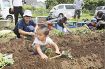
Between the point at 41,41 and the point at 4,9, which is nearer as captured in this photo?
the point at 41,41

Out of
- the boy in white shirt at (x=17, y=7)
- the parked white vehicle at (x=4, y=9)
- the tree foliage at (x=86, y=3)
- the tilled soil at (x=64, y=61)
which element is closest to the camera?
the tilled soil at (x=64, y=61)

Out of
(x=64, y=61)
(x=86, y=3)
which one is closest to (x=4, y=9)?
(x=86, y=3)

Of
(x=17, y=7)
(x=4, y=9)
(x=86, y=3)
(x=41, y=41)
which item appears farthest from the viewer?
(x=86, y=3)

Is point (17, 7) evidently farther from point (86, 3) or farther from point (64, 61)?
point (86, 3)

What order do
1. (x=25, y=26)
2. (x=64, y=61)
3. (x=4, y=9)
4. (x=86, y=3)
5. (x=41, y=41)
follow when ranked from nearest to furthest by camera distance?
(x=64, y=61) → (x=41, y=41) → (x=25, y=26) → (x=4, y=9) → (x=86, y=3)

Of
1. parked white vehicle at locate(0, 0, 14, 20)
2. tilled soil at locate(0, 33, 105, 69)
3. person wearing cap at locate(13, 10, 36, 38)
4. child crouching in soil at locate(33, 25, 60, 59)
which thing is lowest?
parked white vehicle at locate(0, 0, 14, 20)

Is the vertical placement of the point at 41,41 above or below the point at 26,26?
above

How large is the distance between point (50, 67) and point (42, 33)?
831 millimetres

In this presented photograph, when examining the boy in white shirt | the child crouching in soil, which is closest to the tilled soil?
the child crouching in soil

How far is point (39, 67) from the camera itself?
593 centimetres

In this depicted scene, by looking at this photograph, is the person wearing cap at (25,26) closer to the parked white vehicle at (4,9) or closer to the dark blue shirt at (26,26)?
the dark blue shirt at (26,26)

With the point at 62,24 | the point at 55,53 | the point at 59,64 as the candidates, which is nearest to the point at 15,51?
the point at 55,53

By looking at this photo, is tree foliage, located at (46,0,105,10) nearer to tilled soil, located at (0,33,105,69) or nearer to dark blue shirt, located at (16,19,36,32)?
dark blue shirt, located at (16,19,36,32)

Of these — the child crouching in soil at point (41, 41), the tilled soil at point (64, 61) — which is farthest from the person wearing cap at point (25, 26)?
the child crouching in soil at point (41, 41)
